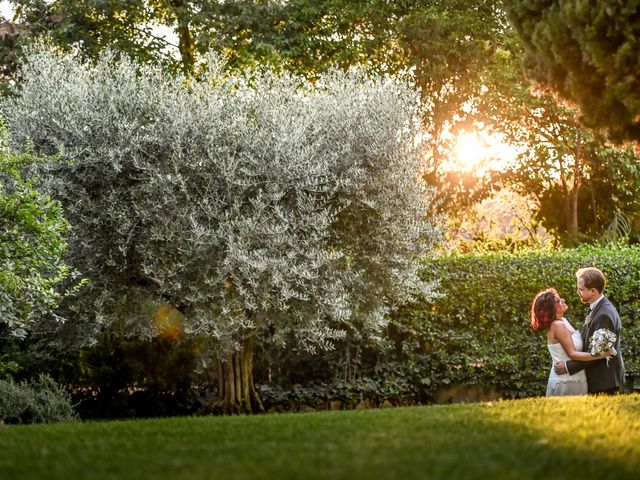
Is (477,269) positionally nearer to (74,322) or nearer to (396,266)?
(396,266)

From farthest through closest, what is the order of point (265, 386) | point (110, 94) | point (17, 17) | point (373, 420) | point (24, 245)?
point (17, 17) → point (265, 386) → point (110, 94) → point (24, 245) → point (373, 420)

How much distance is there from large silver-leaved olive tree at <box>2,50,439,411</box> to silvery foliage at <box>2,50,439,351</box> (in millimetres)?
23

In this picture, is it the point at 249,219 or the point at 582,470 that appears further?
the point at 249,219

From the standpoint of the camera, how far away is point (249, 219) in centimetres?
1220

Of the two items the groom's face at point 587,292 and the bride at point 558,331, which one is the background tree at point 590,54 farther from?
the bride at point 558,331

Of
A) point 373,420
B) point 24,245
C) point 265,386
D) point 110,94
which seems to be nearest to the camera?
point 373,420

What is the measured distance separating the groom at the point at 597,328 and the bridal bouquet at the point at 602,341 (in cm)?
6

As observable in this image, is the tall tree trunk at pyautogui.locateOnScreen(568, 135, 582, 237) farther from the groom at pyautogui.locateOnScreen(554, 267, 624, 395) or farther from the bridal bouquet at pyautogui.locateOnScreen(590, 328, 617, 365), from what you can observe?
the bridal bouquet at pyautogui.locateOnScreen(590, 328, 617, 365)

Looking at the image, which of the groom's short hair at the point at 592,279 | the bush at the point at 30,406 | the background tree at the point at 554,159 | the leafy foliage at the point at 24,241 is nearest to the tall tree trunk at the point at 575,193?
the background tree at the point at 554,159

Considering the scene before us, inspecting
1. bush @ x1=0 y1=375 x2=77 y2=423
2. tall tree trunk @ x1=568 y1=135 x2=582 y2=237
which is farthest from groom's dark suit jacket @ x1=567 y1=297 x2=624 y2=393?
tall tree trunk @ x1=568 y1=135 x2=582 y2=237

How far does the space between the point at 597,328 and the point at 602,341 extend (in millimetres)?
171

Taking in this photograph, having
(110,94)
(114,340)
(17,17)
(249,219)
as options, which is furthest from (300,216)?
(17,17)

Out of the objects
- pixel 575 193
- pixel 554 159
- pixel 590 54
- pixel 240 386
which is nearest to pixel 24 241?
pixel 240 386

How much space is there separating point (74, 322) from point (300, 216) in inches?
156
